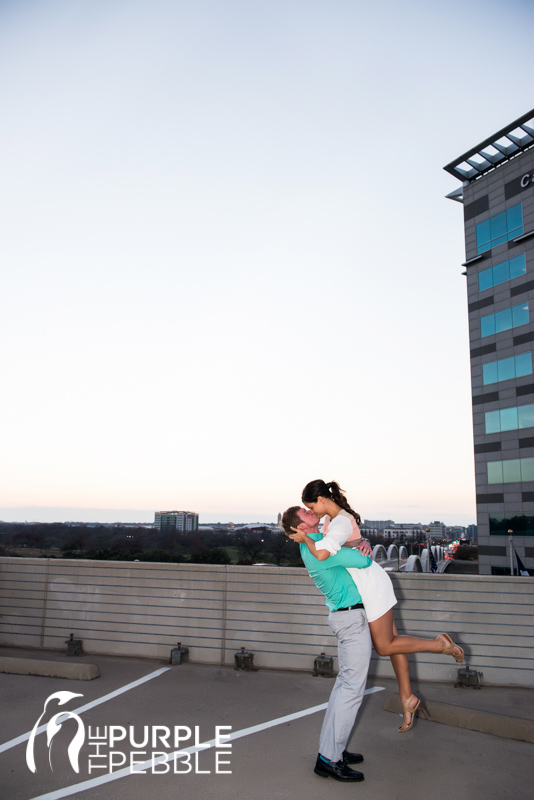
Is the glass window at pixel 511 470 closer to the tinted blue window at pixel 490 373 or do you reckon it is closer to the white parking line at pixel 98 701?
the tinted blue window at pixel 490 373

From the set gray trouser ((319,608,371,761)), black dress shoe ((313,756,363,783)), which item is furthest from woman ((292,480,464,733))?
black dress shoe ((313,756,363,783))

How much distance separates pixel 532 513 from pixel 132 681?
128ft

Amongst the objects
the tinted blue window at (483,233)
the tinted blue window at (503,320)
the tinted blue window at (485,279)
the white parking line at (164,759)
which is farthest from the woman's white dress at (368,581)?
the tinted blue window at (483,233)

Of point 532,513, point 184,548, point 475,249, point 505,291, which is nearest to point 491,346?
point 505,291

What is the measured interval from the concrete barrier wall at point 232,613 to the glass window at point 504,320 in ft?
131

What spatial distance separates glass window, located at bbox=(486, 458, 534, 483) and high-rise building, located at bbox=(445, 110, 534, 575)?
0.08 meters

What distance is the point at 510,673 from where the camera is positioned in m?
6.64

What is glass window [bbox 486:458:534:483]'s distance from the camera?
4031cm

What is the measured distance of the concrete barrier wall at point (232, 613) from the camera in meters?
6.81

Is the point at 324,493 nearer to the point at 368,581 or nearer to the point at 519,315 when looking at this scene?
the point at 368,581

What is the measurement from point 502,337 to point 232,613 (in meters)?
41.8

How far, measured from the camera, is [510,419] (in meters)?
42.2

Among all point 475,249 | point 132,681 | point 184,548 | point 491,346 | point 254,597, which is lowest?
point 184,548

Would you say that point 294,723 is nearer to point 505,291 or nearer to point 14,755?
point 14,755
